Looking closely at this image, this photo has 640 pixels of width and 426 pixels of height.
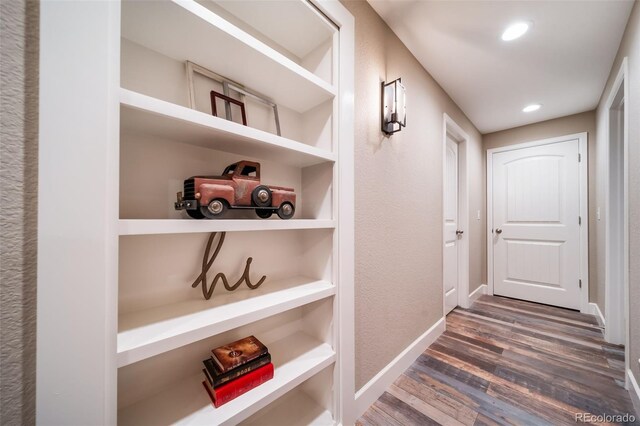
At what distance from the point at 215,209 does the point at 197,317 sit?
35 cm

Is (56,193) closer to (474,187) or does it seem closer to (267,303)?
(267,303)

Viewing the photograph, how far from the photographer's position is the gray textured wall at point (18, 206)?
1.65 ft

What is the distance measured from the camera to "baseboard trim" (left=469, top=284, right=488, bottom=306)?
9.85 feet

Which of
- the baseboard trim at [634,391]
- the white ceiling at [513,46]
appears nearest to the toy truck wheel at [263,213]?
the white ceiling at [513,46]

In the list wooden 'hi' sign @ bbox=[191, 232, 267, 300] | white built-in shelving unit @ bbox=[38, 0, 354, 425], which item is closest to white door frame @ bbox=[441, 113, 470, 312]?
white built-in shelving unit @ bbox=[38, 0, 354, 425]

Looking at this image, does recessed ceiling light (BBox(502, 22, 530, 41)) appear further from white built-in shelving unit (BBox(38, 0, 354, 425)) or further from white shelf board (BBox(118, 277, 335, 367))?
white shelf board (BBox(118, 277, 335, 367))

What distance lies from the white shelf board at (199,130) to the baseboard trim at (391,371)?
1.34 meters

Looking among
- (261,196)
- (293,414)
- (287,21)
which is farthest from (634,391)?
(287,21)

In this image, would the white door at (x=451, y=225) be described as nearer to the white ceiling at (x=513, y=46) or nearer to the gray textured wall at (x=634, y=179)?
Answer: the white ceiling at (x=513, y=46)

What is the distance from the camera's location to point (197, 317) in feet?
2.44

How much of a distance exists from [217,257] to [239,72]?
76cm

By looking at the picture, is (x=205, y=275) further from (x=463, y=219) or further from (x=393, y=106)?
(x=463, y=219)

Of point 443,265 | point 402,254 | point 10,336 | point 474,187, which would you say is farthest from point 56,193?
point 474,187

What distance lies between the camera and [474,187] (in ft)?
10.1
